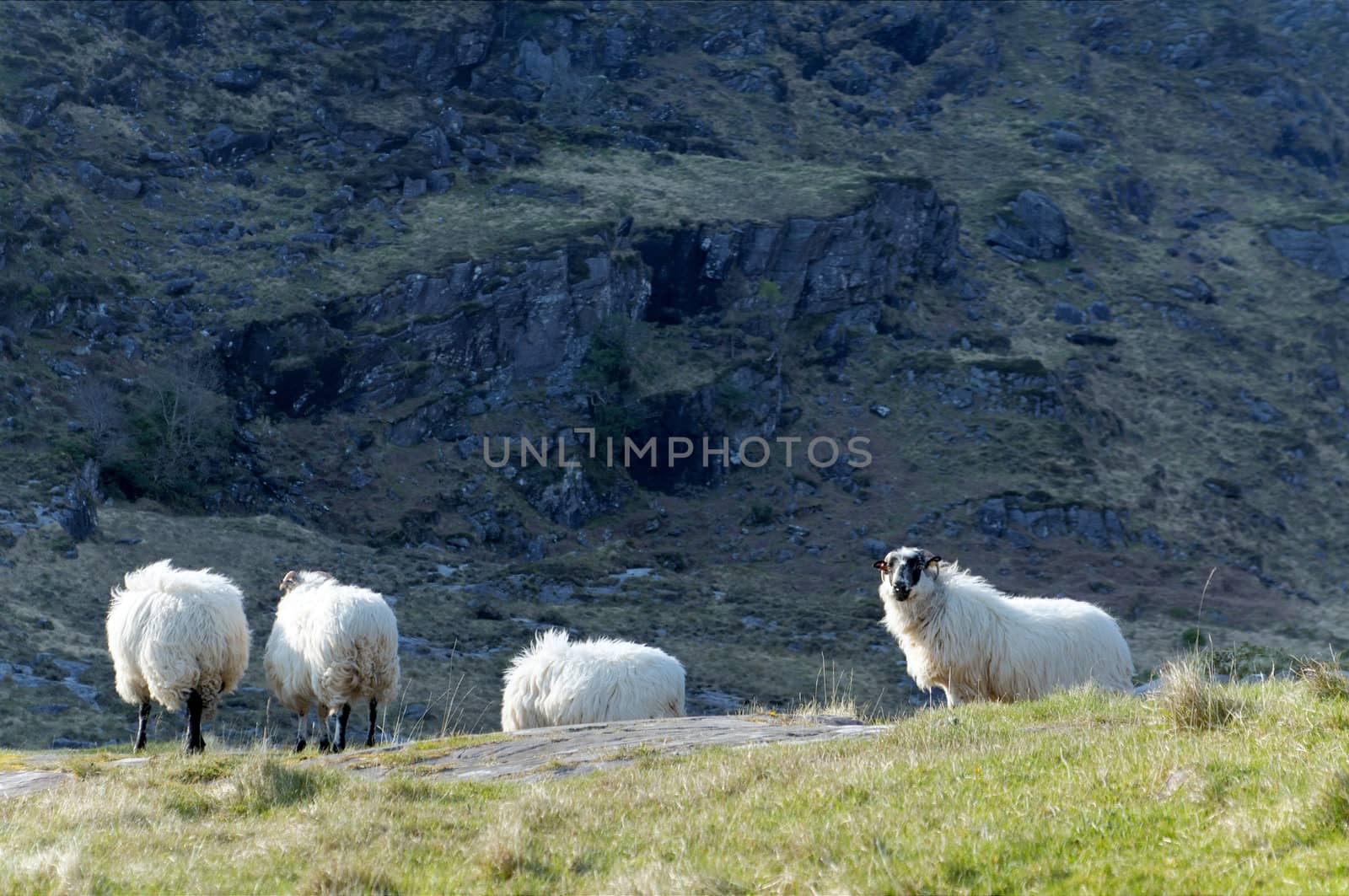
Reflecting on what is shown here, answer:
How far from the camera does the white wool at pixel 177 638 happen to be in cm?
1501

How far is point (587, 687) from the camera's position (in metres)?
16.8

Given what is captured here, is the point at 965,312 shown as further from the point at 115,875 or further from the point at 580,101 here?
the point at 115,875

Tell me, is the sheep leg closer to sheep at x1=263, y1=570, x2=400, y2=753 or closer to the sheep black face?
sheep at x1=263, y1=570, x2=400, y2=753

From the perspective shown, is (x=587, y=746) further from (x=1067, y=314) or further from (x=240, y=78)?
(x=240, y=78)

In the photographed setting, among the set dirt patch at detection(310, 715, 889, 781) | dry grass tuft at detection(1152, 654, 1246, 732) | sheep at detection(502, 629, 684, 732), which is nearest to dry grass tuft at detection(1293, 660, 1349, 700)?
dry grass tuft at detection(1152, 654, 1246, 732)

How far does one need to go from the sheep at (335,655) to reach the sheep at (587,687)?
1.82m

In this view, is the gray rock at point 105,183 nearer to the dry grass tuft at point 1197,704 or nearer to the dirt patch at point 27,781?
the dirt patch at point 27,781

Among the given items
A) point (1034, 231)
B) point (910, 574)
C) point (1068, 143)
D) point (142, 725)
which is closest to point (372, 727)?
point (142, 725)

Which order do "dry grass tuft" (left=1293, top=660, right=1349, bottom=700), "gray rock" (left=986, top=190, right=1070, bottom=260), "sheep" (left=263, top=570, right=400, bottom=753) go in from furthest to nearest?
"gray rock" (left=986, top=190, right=1070, bottom=260)
"sheep" (left=263, top=570, right=400, bottom=753)
"dry grass tuft" (left=1293, top=660, right=1349, bottom=700)

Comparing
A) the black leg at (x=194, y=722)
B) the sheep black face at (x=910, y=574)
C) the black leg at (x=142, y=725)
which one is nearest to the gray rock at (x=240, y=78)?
the black leg at (x=142, y=725)

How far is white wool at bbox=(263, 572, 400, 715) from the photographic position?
615 inches

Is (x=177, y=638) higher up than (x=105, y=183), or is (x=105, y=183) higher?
(x=105, y=183)

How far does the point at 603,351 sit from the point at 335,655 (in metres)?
46.3

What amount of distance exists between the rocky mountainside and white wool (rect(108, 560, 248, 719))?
11571mm
